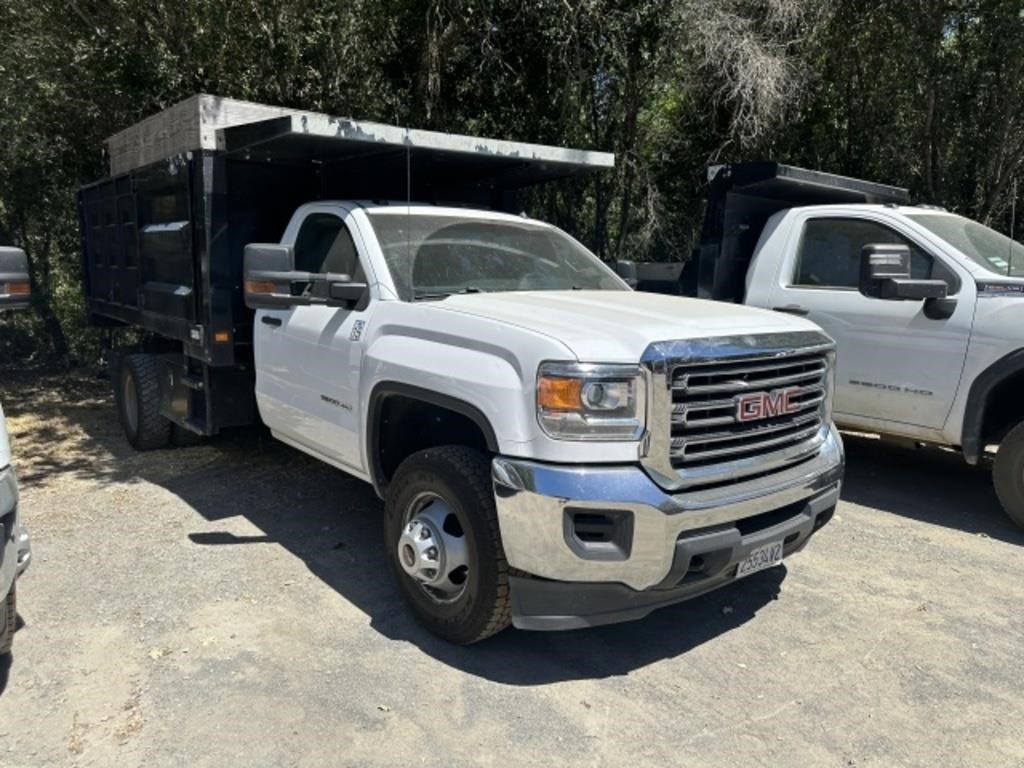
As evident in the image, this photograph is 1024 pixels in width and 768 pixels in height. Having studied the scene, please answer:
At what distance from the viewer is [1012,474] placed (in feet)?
16.8

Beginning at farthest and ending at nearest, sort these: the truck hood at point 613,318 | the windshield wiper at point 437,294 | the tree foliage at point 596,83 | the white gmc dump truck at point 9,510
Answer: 1. the tree foliage at point 596,83
2. the windshield wiper at point 437,294
3. the truck hood at point 613,318
4. the white gmc dump truck at point 9,510

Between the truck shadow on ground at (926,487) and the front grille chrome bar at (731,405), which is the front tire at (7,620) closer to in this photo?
the front grille chrome bar at (731,405)

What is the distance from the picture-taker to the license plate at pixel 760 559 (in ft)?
11.3

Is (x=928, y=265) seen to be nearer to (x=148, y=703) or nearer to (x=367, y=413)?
(x=367, y=413)

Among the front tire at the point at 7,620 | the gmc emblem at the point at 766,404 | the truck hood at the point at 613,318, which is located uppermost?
the truck hood at the point at 613,318

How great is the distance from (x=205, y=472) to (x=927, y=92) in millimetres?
9379

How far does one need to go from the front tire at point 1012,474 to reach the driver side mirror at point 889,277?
1034 mm

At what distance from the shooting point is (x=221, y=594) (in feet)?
13.9

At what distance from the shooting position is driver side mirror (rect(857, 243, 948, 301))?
5.04m

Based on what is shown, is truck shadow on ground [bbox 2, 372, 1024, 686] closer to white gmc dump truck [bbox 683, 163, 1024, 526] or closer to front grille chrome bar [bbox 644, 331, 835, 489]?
white gmc dump truck [bbox 683, 163, 1024, 526]

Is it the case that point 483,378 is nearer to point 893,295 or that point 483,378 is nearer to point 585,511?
point 585,511

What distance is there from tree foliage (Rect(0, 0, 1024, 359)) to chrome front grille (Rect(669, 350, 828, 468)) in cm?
688

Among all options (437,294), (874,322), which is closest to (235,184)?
(437,294)

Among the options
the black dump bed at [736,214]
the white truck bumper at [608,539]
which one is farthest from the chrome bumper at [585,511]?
the black dump bed at [736,214]
